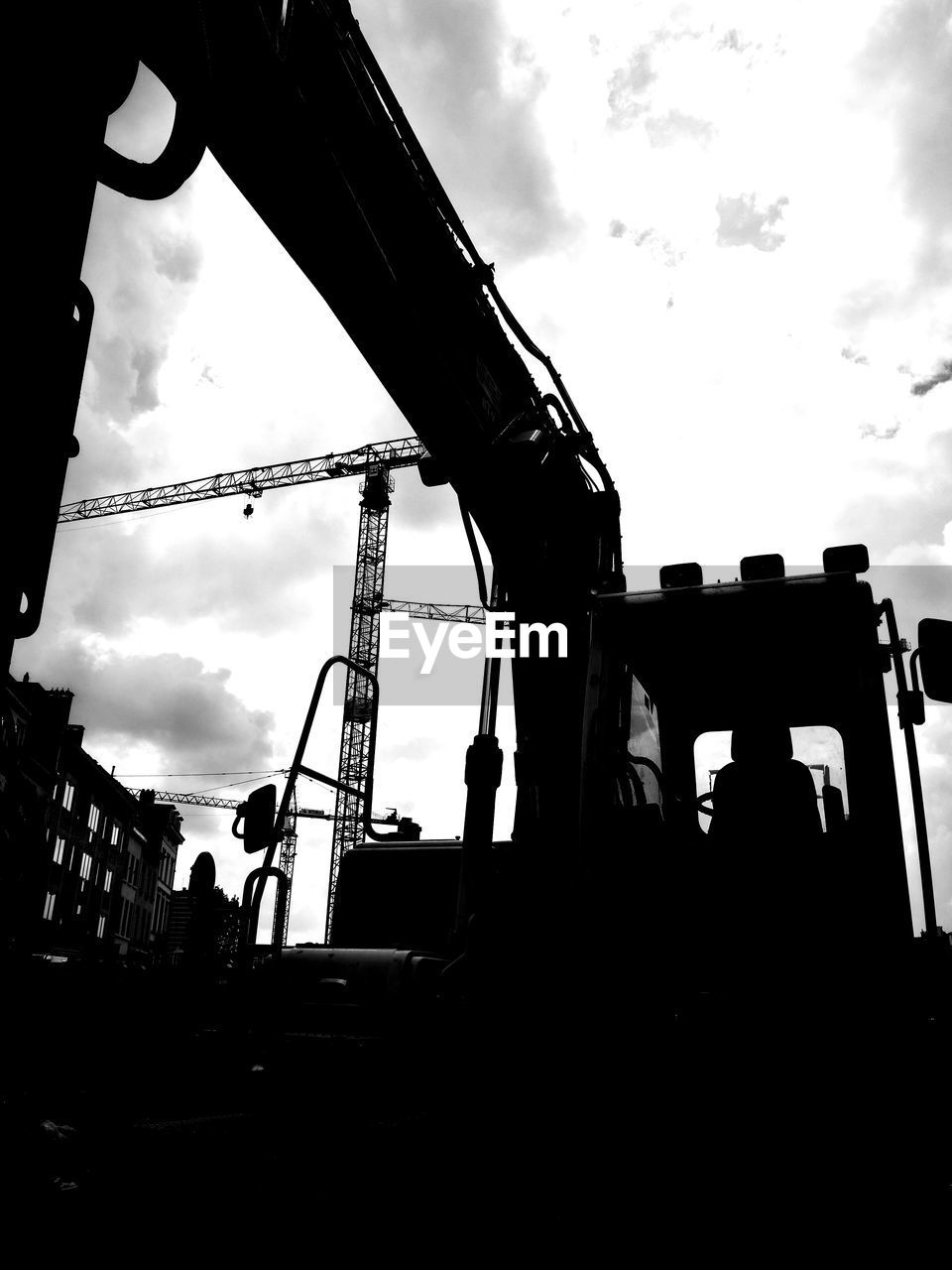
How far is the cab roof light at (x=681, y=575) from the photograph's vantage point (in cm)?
397

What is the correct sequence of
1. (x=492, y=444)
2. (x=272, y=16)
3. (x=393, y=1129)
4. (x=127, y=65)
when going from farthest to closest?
(x=492, y=444) → (x=393, y=1129) → (x=272, y=16) → (x=127, y=65)

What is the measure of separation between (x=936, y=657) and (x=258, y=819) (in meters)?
2.97

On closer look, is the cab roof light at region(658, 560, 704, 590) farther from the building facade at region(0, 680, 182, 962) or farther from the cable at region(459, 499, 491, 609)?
the building facade at region(0, 680, 182, 962)

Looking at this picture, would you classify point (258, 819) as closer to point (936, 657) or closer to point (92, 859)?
point (936, 657)

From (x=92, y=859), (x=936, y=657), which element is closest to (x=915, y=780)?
(x=936, y=657)

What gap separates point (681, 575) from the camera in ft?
13.1

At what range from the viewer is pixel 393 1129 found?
14.6 ft

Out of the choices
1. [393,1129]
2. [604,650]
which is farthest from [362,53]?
[393,1129]

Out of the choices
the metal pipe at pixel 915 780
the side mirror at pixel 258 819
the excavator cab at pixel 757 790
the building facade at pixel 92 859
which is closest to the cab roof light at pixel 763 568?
the excavator cab at pixel 757 790

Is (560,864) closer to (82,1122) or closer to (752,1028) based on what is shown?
(752,1028)

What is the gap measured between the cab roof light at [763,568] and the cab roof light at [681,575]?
21 centimetres

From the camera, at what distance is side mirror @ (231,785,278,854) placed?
4051 millimetres

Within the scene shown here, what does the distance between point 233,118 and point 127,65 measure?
6.43ft

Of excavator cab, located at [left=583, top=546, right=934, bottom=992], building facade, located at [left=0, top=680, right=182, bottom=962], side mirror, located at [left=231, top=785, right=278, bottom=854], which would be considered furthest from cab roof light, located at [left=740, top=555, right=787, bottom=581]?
building facade, located at [left=0, top=680, right=182, bottom=962]
